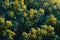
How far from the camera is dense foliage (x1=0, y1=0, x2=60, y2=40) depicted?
167 inches

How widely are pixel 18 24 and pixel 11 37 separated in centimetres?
31

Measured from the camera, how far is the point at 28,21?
4383 mm

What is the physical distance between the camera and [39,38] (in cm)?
423

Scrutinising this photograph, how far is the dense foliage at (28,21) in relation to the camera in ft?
14.0

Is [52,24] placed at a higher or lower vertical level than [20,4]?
lower

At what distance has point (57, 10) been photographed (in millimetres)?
4641

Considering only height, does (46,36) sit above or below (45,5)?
below

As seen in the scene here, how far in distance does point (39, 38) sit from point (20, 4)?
82cm

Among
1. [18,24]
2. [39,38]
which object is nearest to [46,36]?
[39,38]

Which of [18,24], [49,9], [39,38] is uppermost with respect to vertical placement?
[49,9]

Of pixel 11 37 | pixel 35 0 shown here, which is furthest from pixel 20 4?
pixel 11 37

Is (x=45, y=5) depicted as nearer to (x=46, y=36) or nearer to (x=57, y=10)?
(x=57, y=10)

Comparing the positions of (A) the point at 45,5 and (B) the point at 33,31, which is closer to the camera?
(B) the point at 33,31

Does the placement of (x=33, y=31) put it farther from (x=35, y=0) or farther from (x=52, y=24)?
(x=35, y=0)
